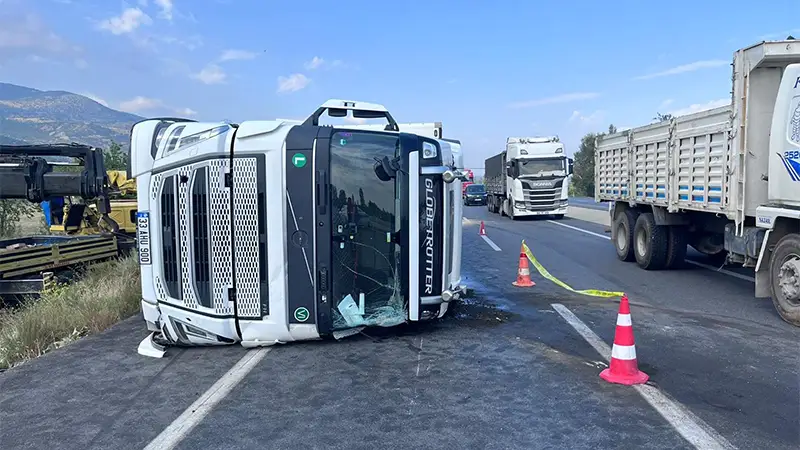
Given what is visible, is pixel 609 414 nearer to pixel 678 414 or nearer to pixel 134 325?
pixel 678 414

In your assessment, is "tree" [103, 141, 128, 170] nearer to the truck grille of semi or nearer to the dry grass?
the dry grass

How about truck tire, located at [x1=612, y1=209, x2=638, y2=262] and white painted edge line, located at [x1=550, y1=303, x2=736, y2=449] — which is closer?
white painted edge line, located at [x1=550, y1=303, x2=736, y2=449]

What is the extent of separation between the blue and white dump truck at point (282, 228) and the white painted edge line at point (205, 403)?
340 millimetres

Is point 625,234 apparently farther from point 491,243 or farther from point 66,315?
point 66,315

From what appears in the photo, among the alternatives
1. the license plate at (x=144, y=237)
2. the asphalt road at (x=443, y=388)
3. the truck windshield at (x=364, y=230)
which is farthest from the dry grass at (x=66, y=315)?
the truck windshield at (x=364, y=230)

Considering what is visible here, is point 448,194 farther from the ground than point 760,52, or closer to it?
closer to it

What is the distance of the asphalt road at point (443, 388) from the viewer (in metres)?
3.79

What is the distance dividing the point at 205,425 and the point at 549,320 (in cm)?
424

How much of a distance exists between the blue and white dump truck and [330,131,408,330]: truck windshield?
10 millimetres

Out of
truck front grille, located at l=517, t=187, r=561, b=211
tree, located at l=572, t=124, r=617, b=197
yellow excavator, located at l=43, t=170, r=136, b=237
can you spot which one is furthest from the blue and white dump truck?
tree, located at l=572, t=124, r=617, b=197

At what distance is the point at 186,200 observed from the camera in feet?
18.2

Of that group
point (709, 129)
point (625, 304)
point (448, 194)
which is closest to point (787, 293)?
point (709, 129)

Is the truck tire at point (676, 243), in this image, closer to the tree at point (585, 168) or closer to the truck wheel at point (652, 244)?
the truck wheel at point (652, 244)

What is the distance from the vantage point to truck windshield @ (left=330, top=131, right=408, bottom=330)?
5.57m
